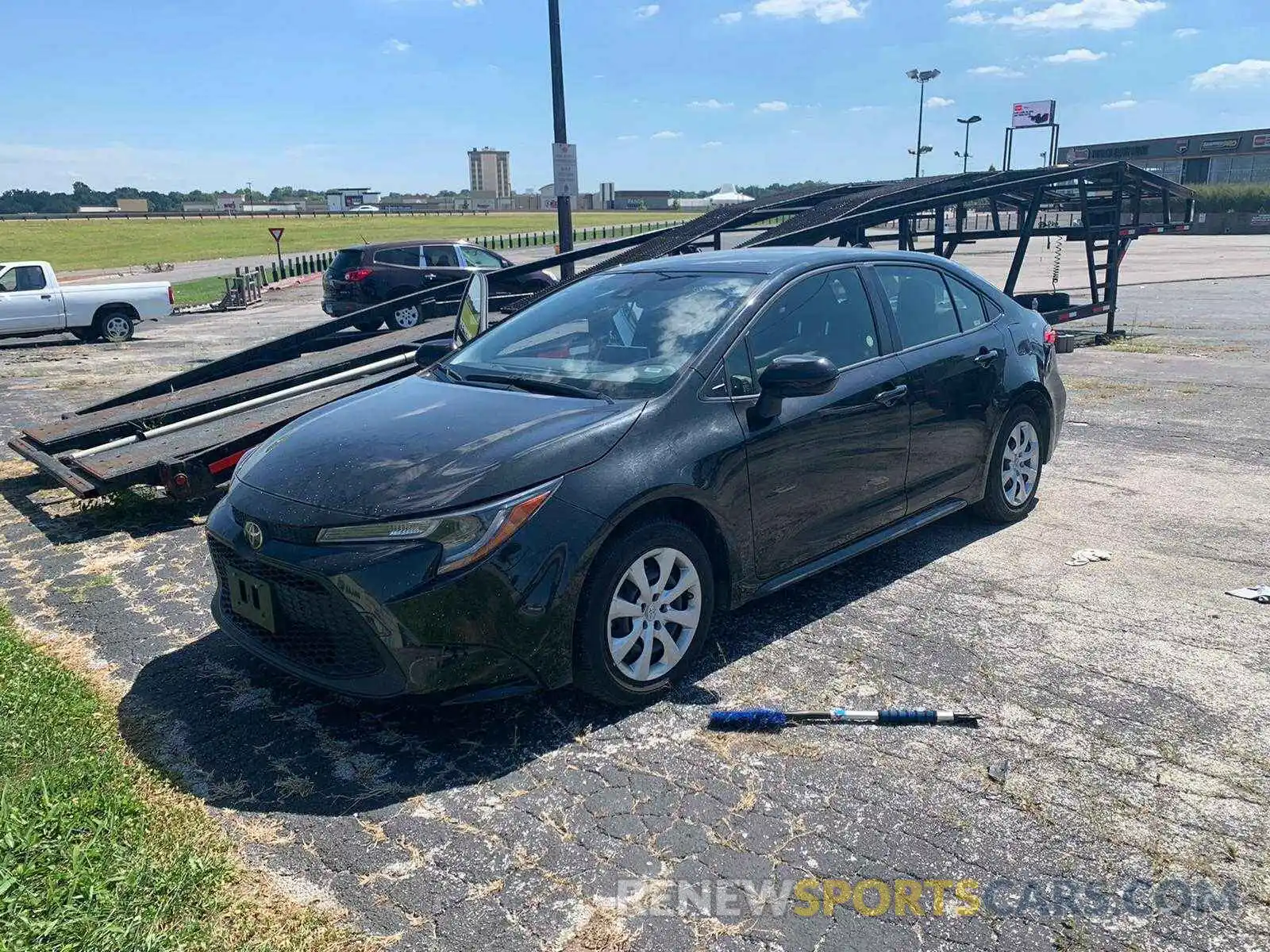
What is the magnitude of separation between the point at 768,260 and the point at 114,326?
57.8ft

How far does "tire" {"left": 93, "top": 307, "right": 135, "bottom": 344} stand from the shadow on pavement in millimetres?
16673

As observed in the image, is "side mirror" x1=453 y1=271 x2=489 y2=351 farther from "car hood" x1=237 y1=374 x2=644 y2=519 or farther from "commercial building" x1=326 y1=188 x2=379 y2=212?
"commercial building" x1=326 y1=188 x2=379 y2=212

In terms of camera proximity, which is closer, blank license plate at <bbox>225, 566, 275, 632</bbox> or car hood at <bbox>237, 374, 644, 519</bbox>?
car hood at <bbox>237, 374, 644, 519</bbox>

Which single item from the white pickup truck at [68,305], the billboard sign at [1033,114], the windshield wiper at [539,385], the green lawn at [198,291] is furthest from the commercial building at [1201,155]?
the windshield wiper at [539,385]

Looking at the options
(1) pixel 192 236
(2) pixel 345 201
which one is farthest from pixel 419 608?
(2) pixel 345 201

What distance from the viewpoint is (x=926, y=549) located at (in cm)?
542

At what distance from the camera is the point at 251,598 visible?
3.53 meters

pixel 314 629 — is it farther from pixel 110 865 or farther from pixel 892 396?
pixel 892 396

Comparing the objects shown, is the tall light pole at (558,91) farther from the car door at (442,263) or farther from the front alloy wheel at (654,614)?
the front alloy wheel at (654,614)

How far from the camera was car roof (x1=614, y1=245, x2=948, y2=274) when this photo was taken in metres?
4.55

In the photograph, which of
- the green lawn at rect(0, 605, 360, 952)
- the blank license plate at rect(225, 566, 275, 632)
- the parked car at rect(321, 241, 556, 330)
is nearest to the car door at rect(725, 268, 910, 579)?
the blank license plate at rect(225, 566, 275, 632)

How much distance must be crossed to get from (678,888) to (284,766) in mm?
1474

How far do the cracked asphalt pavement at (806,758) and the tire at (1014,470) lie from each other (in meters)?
0.15

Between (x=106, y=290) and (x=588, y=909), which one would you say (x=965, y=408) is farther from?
(x=106, y=290)
